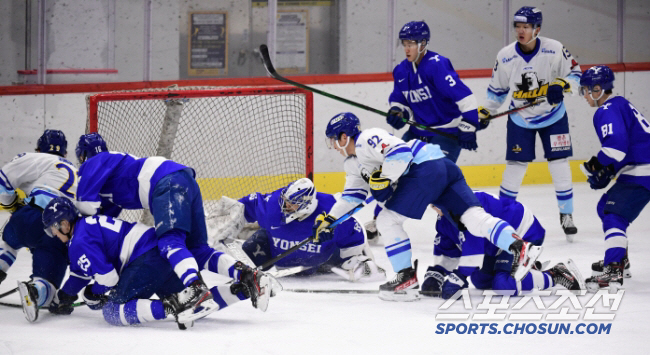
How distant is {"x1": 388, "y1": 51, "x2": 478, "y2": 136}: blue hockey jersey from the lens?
4.59 m

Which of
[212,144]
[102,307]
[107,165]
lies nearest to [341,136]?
[107,165]

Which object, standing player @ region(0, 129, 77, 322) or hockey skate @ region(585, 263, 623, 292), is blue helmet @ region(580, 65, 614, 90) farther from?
standing player @ region(0, 129, 77, 322)

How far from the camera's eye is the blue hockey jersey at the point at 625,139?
361cm

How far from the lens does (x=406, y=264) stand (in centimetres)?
349

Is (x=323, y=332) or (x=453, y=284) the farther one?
(x=453, y=284)

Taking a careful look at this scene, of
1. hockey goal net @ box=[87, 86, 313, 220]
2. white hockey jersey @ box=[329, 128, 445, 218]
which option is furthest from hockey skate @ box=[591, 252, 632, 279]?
hockey goal net @ box=[87, 86, 313, 220]

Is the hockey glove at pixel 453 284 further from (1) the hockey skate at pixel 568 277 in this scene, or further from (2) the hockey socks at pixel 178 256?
(2) the hockey socks at pixel 178 256

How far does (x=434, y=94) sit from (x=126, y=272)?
7.62 ft

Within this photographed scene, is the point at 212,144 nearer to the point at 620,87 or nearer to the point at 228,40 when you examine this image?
the point at 228,40

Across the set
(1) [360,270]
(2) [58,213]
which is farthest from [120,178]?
(1) [360,270]

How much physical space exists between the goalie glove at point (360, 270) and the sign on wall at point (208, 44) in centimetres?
502

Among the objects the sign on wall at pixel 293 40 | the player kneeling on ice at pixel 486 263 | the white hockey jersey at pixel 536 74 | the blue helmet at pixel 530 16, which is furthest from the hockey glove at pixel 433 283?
the sign on wall at pixel 293 40

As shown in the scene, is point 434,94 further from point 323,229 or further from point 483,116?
point 323,229

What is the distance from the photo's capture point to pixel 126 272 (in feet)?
10.1
